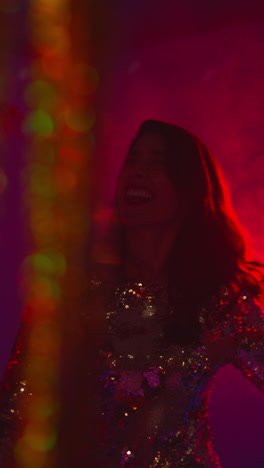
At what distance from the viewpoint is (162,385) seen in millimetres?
1124

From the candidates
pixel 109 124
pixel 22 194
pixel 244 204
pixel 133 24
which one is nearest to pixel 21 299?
pixel 22 194

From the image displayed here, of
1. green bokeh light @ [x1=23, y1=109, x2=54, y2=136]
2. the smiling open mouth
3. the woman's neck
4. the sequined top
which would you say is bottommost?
the sequined top

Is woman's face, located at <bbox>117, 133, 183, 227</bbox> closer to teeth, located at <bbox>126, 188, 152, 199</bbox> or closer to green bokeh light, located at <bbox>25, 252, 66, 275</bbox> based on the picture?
teeth, located at <bbox>126, 188, 152, 199</bbox>

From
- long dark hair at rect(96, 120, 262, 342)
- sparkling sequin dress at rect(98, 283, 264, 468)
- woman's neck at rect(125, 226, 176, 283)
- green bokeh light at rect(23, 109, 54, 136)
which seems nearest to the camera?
sparkling sequin dress at rect(98, 283, 264, 468)

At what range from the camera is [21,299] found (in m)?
2.23

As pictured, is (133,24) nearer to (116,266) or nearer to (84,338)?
(116,266)

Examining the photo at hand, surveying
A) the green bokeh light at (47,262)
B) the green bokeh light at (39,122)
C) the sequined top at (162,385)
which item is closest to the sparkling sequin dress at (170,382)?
the sequined top at (162,385)

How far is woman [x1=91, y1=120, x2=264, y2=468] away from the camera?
1.10 metres

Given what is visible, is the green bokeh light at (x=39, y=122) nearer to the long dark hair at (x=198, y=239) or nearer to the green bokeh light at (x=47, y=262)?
the green bokeh light at (x=47, y=262)

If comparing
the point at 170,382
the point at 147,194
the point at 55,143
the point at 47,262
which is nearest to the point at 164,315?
the point at 170,382

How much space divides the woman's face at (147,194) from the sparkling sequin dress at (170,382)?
0.76ft

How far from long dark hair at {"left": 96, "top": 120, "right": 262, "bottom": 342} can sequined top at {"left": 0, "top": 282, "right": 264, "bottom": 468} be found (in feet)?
0.13

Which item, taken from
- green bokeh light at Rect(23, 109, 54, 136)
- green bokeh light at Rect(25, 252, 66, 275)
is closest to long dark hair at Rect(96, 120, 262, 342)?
green bokeh light at Rect(25, 252, 66, 275)

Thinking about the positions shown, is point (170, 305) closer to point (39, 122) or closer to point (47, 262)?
point (47, 262)
